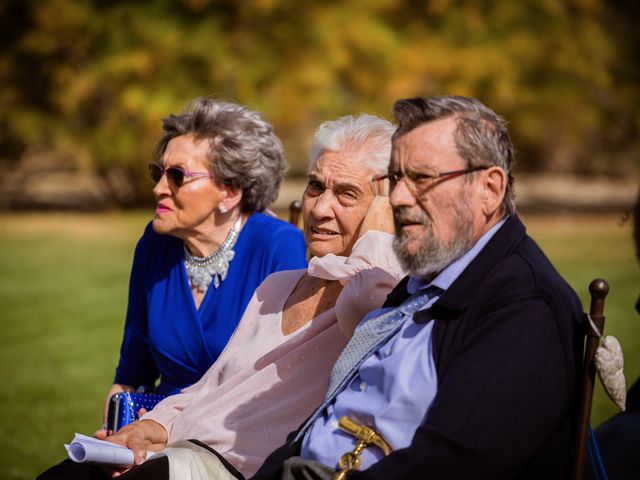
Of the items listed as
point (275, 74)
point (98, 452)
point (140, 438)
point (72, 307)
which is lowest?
point (72, 307)

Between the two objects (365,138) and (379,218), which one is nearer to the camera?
(379,218)

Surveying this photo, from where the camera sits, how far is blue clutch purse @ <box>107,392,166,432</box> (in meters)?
3.80

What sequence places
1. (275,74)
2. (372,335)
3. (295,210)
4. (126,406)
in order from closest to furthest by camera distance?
(372,335), (126,406), (295,210), (275,74)

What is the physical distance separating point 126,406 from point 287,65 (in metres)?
17.3

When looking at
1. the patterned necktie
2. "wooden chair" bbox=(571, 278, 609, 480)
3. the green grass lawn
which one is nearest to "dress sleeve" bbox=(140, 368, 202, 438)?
the patterned necktie

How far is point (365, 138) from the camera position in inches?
141

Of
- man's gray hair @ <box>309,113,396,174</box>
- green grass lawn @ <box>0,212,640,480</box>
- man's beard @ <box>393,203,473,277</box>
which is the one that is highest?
man's gray hair @ <box>309,113,396,174</box>

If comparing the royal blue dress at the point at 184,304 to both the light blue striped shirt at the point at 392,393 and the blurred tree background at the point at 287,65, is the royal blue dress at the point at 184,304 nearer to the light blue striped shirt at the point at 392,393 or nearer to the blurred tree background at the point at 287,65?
the light blue striped shirt at the point at 392,393

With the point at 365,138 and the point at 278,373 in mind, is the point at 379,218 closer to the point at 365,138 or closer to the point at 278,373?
the point at 365,138

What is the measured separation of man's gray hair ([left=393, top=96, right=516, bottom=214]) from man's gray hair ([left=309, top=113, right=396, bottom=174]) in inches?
35.4

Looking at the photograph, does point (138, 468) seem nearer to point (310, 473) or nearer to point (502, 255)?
point (310, 473)

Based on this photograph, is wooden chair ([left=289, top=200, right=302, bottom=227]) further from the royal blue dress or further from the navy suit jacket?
the navy suit jacket

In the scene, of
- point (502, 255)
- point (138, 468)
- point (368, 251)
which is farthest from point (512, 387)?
point (138, 468)

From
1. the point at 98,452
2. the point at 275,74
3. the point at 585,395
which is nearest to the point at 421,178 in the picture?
the point at 585,395
